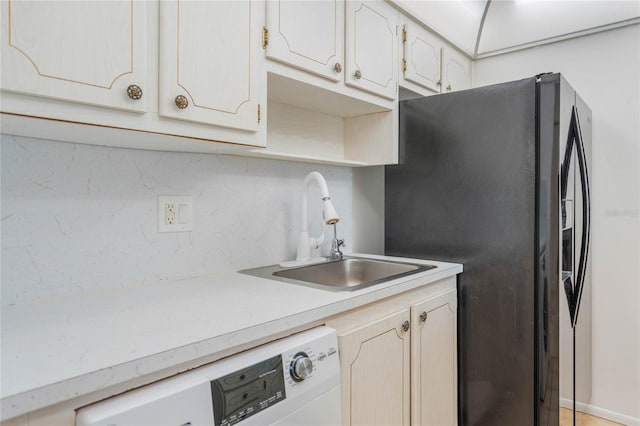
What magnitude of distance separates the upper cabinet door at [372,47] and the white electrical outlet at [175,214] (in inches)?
31.1

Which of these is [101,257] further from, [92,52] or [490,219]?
[490,219]

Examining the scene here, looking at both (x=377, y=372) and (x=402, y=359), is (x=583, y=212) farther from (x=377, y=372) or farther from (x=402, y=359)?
(x=377, y=372)

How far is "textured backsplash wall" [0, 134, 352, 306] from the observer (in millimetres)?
1040

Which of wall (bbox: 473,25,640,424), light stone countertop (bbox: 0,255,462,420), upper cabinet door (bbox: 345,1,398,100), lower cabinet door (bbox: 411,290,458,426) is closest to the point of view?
light stone countertop (bbox: 0,255,462,420)

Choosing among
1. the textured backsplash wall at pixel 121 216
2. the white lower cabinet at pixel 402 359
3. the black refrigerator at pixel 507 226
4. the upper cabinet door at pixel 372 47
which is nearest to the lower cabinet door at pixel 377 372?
the white lower cabinet at pixel 402 359

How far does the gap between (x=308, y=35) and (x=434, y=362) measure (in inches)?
51.5

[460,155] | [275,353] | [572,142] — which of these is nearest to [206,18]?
[275,353]

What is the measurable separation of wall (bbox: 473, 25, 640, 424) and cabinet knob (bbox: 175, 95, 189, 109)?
83.9 inches

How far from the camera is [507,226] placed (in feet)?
5.09

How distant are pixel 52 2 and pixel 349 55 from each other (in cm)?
102

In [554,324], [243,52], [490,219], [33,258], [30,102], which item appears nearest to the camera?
[30,102]

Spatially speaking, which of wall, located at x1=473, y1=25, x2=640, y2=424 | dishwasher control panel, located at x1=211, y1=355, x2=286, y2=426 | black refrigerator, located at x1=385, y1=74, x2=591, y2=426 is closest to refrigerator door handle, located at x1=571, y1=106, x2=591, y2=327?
black refrigerator, located at x1=385, y1=74, x2=591, y2=426

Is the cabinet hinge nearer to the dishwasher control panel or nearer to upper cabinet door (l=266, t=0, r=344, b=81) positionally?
upper cabinet door (l=266, t=0, r=344, b=81)

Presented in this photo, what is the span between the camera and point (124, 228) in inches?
48.5
